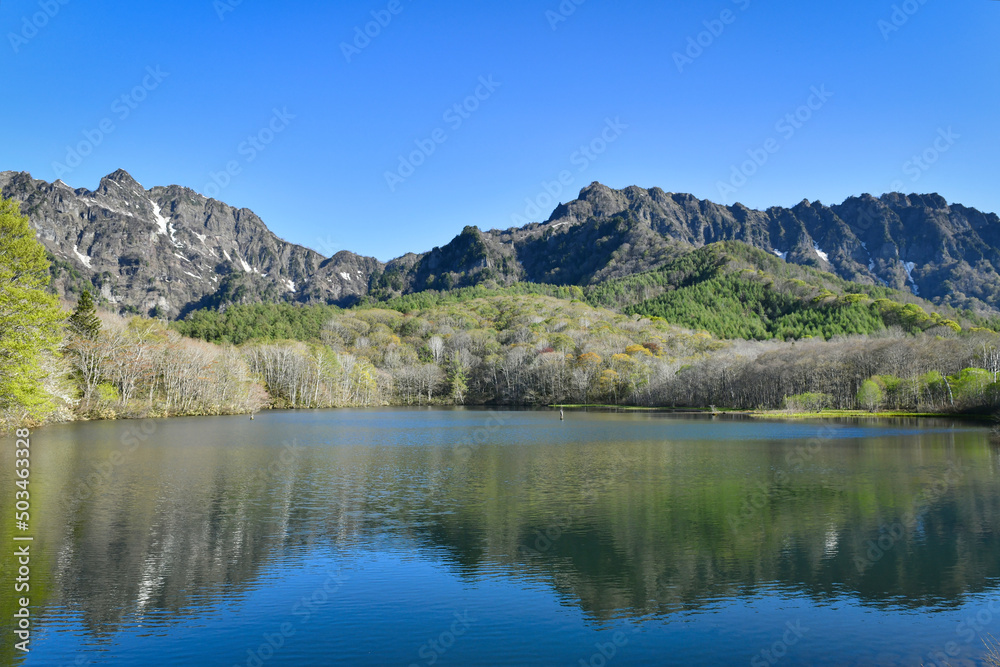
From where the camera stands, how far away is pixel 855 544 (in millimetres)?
21875

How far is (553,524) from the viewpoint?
81.4 ft

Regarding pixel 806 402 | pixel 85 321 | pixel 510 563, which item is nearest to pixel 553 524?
pixel 510 563

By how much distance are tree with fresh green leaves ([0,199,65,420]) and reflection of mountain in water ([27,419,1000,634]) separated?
9.42m

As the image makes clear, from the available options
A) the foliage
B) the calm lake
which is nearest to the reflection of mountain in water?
the calm lake

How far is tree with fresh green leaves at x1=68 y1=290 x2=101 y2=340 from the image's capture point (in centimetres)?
8112

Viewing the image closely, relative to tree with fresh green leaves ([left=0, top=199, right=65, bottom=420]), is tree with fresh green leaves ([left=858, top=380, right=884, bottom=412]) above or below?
below

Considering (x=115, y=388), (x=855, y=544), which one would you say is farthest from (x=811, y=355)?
(x=115, y=388)

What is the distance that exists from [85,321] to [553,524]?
261ft

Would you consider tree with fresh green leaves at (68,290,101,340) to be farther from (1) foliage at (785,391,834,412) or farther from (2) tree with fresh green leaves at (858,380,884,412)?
(2) tree with fresh green leaves at (858,380,884,412)

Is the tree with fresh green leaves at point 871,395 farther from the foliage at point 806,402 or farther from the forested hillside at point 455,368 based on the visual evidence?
the foliage at point 806,402

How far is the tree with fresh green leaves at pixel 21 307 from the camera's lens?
45.7 metres

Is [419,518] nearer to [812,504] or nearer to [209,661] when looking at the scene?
[209,661]

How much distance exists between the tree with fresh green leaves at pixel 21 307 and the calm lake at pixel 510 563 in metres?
12.3

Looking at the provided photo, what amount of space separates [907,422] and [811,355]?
1416 inches
